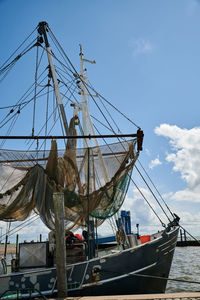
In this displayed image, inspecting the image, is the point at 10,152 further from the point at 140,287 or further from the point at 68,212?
the point at 140,287

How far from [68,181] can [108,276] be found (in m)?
4.08

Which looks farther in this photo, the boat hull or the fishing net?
the fishing net

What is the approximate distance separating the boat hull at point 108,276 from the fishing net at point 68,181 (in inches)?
80.7

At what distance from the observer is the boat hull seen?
9.59 meters

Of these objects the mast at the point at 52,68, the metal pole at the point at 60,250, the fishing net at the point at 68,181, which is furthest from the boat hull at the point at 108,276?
the mast at the point at 52,68

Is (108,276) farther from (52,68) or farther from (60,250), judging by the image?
(52,68)

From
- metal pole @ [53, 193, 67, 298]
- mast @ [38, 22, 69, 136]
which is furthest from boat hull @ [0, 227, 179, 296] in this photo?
mast @ [38, 22, 69, 136]

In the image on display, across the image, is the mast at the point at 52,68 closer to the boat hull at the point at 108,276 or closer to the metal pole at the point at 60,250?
the metal pole at the point at 60,250

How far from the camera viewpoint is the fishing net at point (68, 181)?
38.4 ft

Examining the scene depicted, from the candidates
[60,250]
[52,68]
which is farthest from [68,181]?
[52,68]

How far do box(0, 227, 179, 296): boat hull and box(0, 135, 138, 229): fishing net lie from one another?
2.05 m

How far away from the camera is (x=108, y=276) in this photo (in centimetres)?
1039

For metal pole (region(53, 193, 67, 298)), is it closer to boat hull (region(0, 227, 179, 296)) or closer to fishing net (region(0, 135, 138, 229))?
boat hull (region(0, 227, 179, 296))

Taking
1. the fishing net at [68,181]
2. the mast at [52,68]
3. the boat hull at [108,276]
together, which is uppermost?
the mast at [52,68]
